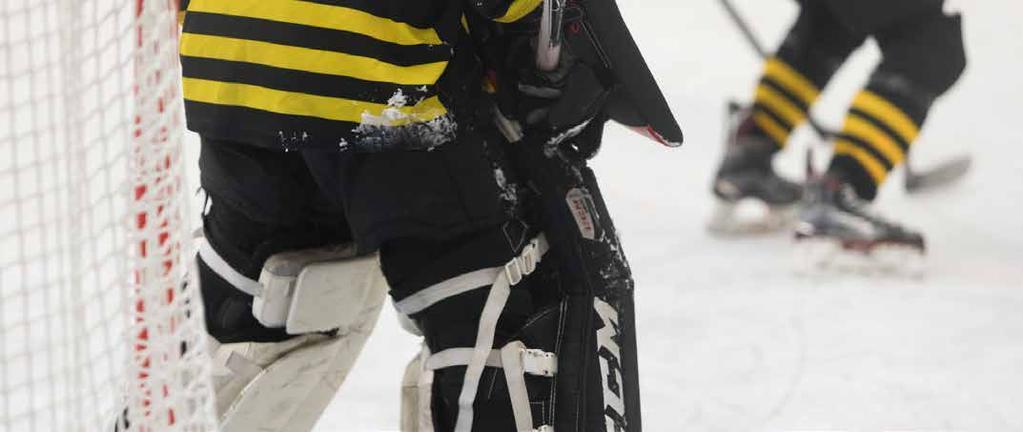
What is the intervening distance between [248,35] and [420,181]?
173mm

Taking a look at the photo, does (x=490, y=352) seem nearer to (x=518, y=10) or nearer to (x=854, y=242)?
(x=518, y=10)

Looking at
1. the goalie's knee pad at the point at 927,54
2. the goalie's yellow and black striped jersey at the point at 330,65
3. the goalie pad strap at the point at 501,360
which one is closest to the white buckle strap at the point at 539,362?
the goalie pad strap at the point at 501,360

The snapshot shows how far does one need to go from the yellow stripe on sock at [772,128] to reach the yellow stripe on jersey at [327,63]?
2.03 m

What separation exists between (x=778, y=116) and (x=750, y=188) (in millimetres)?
185

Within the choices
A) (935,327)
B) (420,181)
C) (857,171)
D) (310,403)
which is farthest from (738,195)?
(420,181)

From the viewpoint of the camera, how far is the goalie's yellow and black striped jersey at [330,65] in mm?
1062

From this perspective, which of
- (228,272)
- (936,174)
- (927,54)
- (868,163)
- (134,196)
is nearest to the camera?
(134,196)

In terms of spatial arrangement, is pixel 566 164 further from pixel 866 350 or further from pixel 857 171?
pixel 857 171

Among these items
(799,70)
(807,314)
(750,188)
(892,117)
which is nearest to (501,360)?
(807,314)

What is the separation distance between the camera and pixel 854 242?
2625mm

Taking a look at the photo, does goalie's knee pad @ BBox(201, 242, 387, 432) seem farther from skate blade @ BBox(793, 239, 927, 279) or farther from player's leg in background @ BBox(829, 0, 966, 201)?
player's leg in background @ BBox(829, 0, 966, 201)

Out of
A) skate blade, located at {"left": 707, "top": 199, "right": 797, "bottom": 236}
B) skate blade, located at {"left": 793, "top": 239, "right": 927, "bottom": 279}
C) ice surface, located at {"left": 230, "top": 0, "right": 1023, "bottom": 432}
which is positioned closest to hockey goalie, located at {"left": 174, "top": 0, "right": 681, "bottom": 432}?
ice surface, located at {"left": 230, "top": 0, "right": 1023, "bottom": 432}

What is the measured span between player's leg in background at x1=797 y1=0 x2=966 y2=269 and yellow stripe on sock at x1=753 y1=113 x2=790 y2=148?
0.26 m

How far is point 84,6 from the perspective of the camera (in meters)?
0.99
